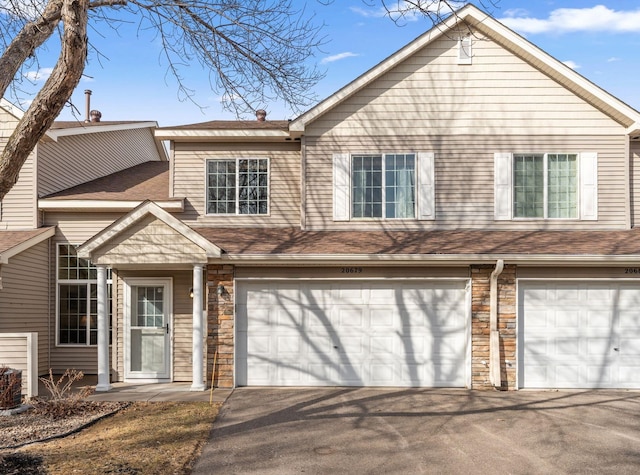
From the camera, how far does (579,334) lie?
11938 mm

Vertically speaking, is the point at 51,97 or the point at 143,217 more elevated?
the point at 51,97

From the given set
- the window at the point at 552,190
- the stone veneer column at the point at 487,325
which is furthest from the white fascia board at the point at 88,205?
the window at the point at 552,190

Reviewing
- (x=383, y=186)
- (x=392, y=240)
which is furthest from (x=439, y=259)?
(x=383, y=186)

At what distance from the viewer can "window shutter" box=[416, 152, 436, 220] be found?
13.2 meters

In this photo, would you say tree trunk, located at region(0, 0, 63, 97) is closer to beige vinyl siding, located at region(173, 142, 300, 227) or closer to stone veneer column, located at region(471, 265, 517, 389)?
beige vinyl siding, located at region(173, 142, 300, 227)

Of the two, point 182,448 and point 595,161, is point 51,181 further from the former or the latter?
point 595,161

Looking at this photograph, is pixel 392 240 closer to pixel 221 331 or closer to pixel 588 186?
pixel 221 331

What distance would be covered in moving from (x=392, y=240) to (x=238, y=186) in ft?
12.1

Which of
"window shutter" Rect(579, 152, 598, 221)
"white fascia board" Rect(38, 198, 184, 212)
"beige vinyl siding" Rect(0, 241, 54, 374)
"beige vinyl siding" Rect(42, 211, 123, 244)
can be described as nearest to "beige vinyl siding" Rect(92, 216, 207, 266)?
"white fascia board" Rect(38, 198, 184, 212)

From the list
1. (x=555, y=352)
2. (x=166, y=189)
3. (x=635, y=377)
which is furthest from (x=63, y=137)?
(x=635, y=377)

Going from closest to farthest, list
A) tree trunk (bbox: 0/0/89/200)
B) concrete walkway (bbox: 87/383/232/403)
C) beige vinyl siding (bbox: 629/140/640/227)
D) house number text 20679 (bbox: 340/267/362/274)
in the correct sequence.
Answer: tree trunk (bbox: 0/0/89/200) < concrete walkway (bbox: 87/383/232/403) < house number text 20679 (bbox: 340/267/362/274) < beige vinyl siding (bbox: 629/140/640/227)

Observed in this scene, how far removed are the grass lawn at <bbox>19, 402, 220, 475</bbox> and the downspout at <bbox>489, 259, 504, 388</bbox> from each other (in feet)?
16.9

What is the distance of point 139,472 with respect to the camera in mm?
6859

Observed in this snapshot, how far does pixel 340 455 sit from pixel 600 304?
6.82 meters
